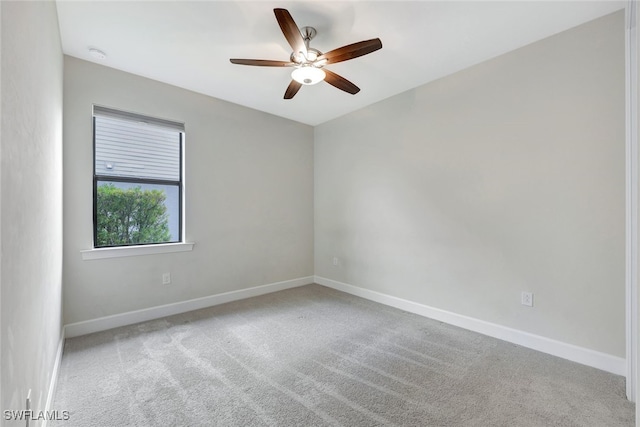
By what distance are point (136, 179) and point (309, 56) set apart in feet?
7.31

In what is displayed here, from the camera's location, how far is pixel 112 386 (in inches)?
74.0

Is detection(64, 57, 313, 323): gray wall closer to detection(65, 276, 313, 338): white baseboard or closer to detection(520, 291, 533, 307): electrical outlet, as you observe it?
detection(65, 276, 313, 338): white baseboard

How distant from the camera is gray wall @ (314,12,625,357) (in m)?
2.08

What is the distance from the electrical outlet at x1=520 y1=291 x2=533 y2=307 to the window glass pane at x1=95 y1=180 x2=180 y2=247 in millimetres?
3613

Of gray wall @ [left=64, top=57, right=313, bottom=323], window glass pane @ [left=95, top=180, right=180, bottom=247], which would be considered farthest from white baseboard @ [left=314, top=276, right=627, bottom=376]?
window glass pane @ [left=95, top=180, right=180, bottom=247]

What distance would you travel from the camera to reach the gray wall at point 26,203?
0.88 meters

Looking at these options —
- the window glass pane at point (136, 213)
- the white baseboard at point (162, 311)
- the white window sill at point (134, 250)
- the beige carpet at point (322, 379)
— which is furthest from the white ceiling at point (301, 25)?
the beige carpet at point (322, 379)

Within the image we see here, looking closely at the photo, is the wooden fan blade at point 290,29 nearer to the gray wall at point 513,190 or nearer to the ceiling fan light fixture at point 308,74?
the ceiling fan light fixture at point 308,74

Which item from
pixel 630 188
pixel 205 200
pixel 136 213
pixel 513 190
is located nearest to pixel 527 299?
pixel 513 190

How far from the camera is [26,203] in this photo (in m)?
1.15

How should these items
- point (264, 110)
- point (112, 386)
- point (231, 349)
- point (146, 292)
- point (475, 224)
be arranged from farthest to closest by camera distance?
point (264, 110), point (146, 292), point (475, 224), point (231, 349), point (112, 386)

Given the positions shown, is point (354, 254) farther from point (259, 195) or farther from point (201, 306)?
point (201, 306)

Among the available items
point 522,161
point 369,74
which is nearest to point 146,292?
point 369,74

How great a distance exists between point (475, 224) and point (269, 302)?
8.43 ft
